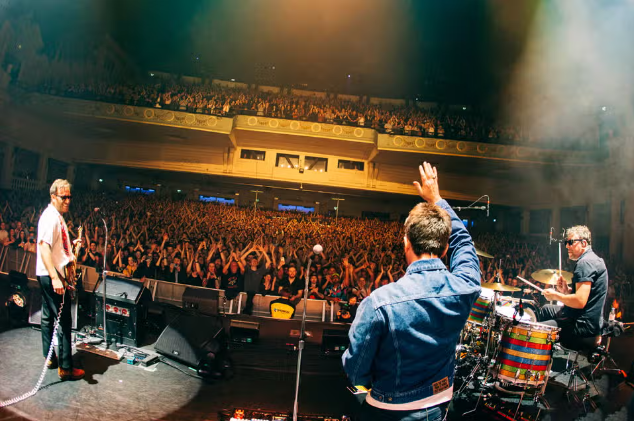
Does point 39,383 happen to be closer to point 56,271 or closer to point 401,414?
point 56,271

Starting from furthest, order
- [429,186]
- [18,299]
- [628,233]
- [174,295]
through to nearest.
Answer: [628,233]
[174,295]
[18,299]
[429,186]

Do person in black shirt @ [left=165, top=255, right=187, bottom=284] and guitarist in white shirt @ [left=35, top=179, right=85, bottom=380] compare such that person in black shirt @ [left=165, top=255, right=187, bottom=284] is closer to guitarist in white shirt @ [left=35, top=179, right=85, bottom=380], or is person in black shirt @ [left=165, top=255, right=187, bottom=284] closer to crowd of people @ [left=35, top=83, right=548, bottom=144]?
guitarist in white shirt @ [left=35, top=179, right=85, bottom=380]

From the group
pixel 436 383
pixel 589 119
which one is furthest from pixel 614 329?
pixel 589 119

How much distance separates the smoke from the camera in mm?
4682

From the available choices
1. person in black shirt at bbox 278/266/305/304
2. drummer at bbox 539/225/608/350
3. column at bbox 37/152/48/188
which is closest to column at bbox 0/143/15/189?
column at bbox 37/152/48/188

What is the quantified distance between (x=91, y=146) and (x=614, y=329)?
42.4ft

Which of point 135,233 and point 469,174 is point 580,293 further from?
point 469,174

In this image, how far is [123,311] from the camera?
3635 mm

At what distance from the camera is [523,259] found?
26.6 feet

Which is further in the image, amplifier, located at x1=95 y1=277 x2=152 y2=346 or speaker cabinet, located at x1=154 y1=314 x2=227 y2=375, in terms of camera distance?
amplifier, located at x1=95 y1=277 x2=152 y2=346

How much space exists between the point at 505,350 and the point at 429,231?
7.81ft

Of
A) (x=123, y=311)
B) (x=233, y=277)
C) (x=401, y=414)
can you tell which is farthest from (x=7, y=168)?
(x=401, y=414)

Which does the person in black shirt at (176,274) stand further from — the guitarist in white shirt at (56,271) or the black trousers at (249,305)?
the guitarist in white shirt at (56,271)

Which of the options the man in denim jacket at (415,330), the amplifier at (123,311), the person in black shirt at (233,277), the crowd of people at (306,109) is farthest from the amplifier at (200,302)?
the crowd of people at (306,109)
